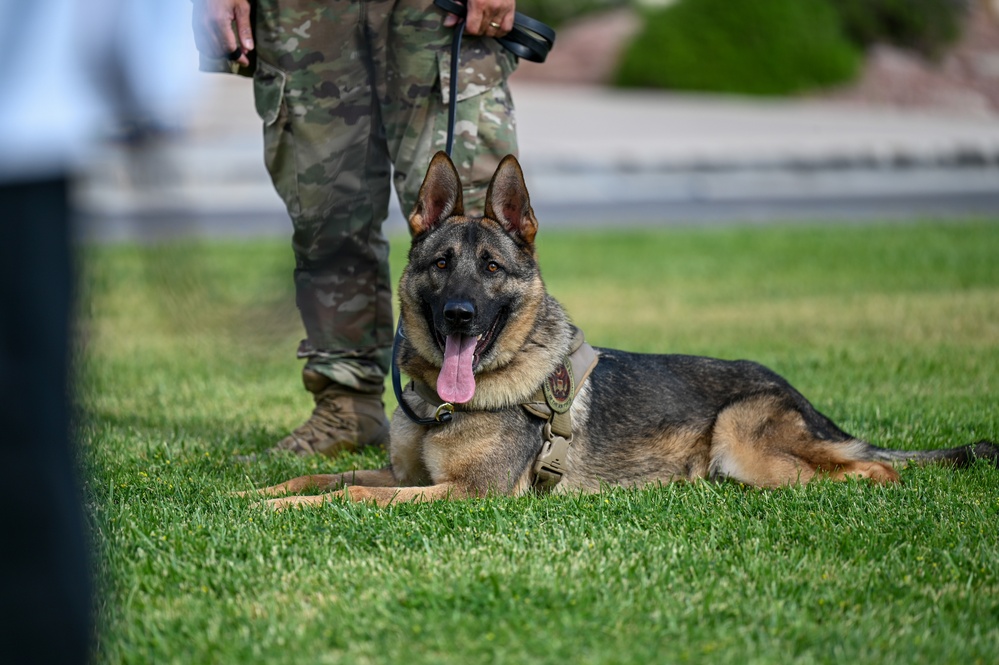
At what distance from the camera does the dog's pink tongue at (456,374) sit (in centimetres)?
446

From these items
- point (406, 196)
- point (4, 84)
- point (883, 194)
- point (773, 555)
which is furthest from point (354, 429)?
point (883, 194)

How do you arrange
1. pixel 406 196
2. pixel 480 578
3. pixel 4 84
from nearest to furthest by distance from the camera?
pixel 4 84 < pixel 480 578 < pixel 406 196

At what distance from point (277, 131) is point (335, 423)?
1.43m

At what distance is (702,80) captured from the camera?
88.7ft

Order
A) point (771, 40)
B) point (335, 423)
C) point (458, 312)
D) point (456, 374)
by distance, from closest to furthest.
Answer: point (458, 312) < point (456, 374) < point (335, 423) < point (771, 40)

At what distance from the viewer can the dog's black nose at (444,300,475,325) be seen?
4.34m

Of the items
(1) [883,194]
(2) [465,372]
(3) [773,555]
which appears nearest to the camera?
(3) [773,555]

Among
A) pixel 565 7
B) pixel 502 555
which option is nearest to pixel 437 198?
pixel 502 555

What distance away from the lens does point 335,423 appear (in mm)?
5555

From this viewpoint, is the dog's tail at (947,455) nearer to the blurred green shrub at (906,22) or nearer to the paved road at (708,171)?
the paved road at (708,171)

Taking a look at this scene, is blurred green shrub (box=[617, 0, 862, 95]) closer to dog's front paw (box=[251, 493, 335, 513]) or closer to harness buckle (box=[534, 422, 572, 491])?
harness buckle (box=[534, 422, 572, 491])

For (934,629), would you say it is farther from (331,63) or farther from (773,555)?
(331,63)

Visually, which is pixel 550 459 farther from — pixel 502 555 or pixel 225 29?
pixel 225 29

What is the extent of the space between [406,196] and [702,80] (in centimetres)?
2312
